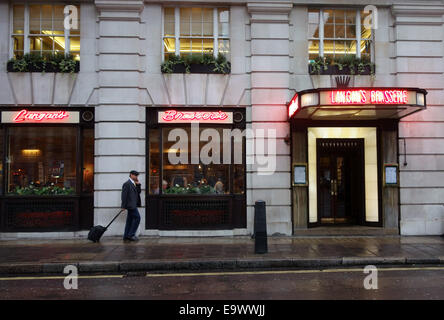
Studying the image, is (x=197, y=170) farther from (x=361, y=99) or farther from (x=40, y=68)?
(x=40, y=68)

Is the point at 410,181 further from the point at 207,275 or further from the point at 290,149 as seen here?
the point at 207,275

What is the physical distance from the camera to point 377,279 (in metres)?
6.74

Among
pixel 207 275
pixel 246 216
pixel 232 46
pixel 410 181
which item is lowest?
pixel 207 275

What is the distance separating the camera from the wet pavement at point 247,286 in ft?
19.1

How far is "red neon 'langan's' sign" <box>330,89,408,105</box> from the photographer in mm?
9344

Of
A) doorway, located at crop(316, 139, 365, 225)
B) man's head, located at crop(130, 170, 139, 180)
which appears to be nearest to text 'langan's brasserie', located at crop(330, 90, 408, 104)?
doorway, located at crop(316, 139, 365, 225)

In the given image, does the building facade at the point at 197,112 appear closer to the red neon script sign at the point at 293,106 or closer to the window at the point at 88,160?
the window at the point at 88,160

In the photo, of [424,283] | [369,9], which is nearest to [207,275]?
[424,283]

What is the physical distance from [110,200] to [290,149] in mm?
5742

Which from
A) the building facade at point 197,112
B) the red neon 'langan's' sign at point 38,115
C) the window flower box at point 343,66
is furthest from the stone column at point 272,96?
the red neon 'langan's' sign at point 38,115

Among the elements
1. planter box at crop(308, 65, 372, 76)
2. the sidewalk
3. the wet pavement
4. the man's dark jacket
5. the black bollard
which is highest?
planter box at crop(308, 65, 372, 76)

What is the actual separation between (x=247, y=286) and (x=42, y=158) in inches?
322

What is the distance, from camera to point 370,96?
9.38 m

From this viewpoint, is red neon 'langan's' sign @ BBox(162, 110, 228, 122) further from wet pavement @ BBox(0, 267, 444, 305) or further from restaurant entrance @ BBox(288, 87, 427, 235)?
wet pavement @ BBox(0, 267, 444, 305)
